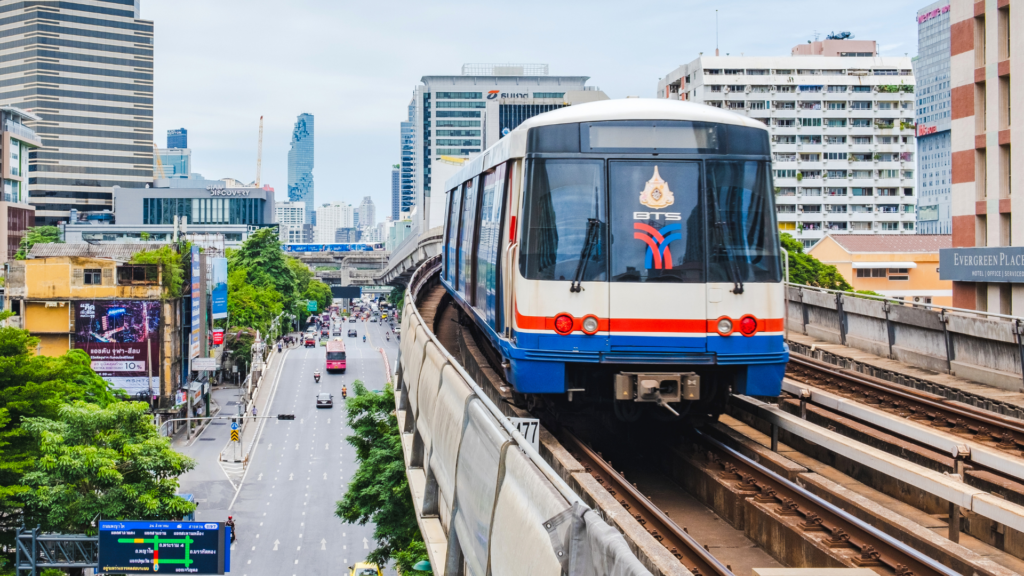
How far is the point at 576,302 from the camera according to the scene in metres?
9.41

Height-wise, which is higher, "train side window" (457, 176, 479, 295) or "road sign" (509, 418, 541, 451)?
"train side window" (457, 176, 479, 295)

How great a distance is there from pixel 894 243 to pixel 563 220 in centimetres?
5280

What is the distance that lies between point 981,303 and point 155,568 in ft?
72.9

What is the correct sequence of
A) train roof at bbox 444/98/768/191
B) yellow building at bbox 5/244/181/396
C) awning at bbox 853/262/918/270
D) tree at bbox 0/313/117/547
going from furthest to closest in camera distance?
1. awning at bbox 853/262/918/270
2. yellow building at bbox 5/244/181/396
3. tree at bbox 0/313/117/547
4. train roof at bbox 444/98/768/191

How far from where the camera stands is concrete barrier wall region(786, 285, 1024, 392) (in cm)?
1516

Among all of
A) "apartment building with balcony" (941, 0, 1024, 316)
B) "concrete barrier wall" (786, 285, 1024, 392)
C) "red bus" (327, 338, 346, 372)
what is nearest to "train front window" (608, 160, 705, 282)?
"concrete barrier wall" (786, 285, 1024, 392)

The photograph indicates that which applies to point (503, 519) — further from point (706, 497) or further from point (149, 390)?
point (149, 390)

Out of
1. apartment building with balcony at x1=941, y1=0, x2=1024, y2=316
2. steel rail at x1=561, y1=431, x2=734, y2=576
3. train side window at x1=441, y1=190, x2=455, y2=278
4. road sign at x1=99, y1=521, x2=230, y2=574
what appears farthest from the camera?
apartment building with balcony at x1=941, y1=0, x2=1024, y2=316

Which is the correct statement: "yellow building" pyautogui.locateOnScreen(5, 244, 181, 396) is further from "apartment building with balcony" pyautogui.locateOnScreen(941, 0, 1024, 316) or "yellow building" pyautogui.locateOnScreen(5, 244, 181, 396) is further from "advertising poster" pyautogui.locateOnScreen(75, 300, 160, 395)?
"apartment building with balcony" pyautogui.locateOnScreen(941, 0, 1024, 316)

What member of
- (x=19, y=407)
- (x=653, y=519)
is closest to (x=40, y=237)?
(x=19, y=407)

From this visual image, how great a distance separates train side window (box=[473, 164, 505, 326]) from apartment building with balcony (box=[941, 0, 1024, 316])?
15.9 metres

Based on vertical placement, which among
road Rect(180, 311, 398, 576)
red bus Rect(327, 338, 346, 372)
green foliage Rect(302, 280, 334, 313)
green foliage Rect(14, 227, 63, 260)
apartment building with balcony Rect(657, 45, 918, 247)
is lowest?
road Rect(180, 311, 398, 576)

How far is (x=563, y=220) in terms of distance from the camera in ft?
31.1

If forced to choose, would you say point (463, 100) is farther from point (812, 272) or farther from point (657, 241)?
point (657, 241)
